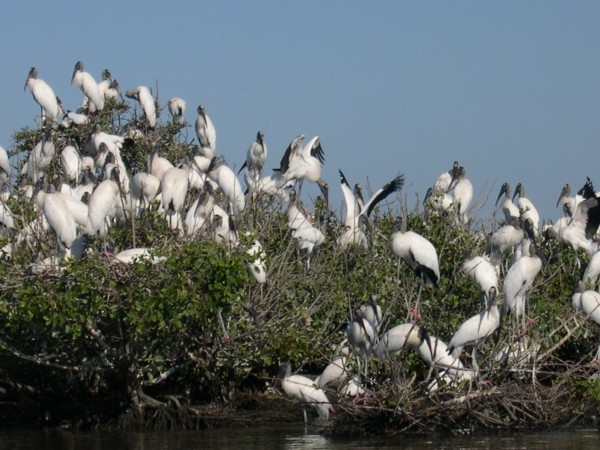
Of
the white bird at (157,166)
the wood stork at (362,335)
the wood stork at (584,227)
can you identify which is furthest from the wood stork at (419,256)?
the white bird at (157,166)

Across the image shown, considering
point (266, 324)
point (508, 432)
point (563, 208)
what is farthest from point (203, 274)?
point (563, 208)

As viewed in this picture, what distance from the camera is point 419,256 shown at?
13.1 m

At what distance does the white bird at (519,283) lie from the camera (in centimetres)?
1277

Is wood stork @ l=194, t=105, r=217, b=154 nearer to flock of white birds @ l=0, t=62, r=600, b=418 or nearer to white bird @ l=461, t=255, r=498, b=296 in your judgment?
flock of white birds @ l=0, t=62, r=600, b=418

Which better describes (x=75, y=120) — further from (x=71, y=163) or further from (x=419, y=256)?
(x=419, y=256)

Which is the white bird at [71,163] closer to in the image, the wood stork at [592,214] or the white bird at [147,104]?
the white bird at [147,104]

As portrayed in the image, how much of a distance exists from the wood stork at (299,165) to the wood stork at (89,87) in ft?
10.4

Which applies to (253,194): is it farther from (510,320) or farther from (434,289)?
(510,320)

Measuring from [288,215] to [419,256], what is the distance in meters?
2.53

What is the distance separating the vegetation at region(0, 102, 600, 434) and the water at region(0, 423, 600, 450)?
162mm

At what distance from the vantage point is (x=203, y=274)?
39.1 feet

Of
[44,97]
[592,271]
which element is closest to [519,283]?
[592,271]

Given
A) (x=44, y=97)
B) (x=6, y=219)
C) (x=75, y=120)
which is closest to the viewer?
(x=6, y=219)

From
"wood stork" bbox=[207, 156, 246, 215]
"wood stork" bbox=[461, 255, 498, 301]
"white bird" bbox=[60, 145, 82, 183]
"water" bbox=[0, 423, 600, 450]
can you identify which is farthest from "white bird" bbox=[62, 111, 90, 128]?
"wood stork" bbox=[461, 255, 498, 301]
